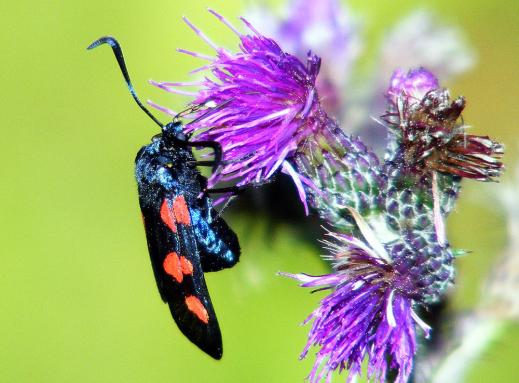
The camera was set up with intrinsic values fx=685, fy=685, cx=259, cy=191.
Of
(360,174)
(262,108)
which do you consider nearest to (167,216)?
(262,108)

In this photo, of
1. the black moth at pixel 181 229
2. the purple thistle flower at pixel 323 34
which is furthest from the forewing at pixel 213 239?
the purple thistle flower at pixel 323 34

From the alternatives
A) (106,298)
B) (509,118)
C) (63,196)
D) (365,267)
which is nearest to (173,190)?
(365,267)

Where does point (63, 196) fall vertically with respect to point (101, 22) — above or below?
below

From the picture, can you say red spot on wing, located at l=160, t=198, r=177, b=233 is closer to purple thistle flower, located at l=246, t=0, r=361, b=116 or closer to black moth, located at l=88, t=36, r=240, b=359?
black moth, located at l=88, t=36, r=240, b=359

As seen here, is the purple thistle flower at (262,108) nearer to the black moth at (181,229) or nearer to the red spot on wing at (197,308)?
the black moth at (181,229)

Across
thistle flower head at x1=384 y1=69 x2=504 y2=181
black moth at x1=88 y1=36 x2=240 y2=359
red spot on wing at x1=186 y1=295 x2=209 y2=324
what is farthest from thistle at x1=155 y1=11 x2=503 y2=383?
red spot on wing at x1=186 y1=295 x2=209 y2=324

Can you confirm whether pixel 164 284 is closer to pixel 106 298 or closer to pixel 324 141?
pixel 324 141
